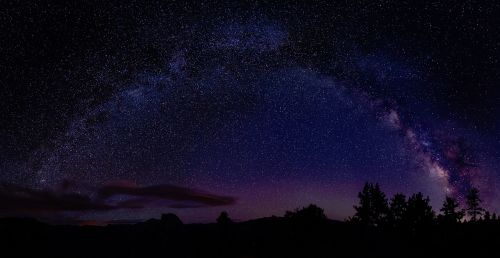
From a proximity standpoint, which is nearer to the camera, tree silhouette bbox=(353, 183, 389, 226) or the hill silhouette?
the hill silhouette

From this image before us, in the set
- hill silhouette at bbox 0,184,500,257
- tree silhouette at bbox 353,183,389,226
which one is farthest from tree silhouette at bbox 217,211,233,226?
tree silhouette at bbox 353,183,389,226

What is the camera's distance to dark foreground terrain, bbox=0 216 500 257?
3712 centimetres

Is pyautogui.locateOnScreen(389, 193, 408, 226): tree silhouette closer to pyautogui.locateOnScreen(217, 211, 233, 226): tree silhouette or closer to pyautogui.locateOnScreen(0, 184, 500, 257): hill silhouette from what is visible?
pyautogui.locateOnScreen(0, 184, 500, 257): hill silhouette

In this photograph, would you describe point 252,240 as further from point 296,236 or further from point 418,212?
point 418,212

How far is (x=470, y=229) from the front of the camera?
1524 inches

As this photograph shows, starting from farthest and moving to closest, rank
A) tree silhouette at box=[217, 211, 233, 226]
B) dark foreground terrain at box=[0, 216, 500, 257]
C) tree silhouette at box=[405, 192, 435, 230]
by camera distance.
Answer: tree silhouette at box=[217, 211, 233, 226] → tree silhouette at box=[405, 192, 435, 230] → dark foreground terrain at box=[0, 216, 500, 257]

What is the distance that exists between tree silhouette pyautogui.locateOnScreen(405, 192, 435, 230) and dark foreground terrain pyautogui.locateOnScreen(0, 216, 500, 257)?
1.65 metres

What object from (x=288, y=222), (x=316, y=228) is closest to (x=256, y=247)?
(x=288, y=222)

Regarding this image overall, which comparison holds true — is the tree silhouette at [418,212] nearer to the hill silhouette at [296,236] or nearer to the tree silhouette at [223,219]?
the hill silhouette at [296,236]

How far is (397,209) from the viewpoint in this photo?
184 ft

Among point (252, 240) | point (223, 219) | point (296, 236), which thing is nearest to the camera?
point (296, 236)

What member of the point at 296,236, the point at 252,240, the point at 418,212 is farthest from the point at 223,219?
the point at 418,212

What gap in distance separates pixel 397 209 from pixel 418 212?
388cm

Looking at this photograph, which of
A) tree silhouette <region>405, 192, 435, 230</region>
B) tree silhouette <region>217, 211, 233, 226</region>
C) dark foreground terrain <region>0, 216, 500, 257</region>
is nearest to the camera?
dark foreground terrain <region>0, 216, 500, 257</region>
